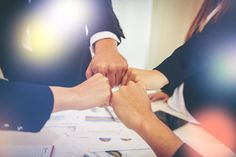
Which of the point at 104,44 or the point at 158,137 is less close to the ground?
the point at 104,44

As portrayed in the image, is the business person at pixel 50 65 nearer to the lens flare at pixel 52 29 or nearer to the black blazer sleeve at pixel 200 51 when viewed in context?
the lens flare at pixel 52 29

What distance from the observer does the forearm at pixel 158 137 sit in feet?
2.13

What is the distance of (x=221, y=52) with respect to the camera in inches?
26.9

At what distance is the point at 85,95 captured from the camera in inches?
27.3

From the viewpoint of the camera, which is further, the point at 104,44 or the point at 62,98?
the point at 104,44

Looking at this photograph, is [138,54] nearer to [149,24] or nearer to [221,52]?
[149,24]

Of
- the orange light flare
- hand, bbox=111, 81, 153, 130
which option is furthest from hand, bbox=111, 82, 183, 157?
the orange light flare

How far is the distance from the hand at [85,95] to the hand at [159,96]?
111 mm

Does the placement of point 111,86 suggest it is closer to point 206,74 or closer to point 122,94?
point 122,94

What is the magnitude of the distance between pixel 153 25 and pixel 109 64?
0.14m

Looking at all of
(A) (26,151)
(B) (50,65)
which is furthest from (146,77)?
(A) (26,151)

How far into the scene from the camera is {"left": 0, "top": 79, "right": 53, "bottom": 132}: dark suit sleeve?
60 cm

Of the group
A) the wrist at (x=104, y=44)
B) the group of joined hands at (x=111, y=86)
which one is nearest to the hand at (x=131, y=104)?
the group of joined hands at (x=111, y=86)

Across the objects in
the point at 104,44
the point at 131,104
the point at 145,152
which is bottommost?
the point at 145,152
